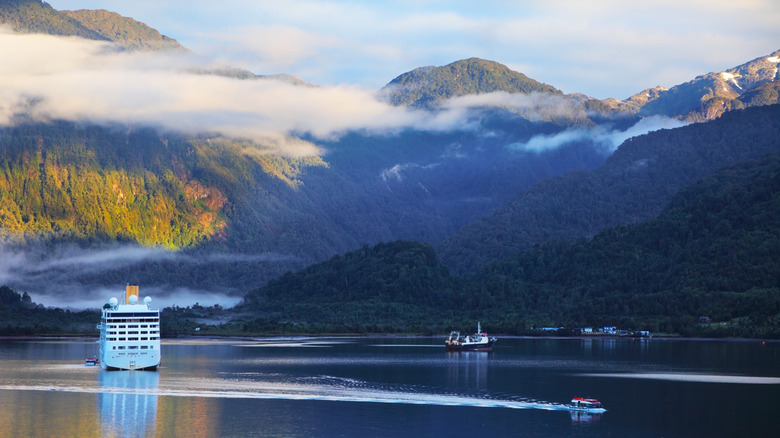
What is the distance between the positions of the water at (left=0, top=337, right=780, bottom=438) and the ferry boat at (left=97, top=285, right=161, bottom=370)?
247 cm

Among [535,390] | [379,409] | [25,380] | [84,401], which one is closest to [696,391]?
[535,390]

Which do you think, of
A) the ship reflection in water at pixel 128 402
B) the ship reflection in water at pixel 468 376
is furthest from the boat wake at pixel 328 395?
the ship reflection in water at pixel 468 376

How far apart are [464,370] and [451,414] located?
2555 inches

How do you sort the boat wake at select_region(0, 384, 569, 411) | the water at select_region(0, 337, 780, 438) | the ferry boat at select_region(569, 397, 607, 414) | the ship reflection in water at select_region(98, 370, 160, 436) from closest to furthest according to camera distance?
the water at select_region(0, 337, 780, 438) → the ship reflection in water at select_region(98, 370, 160, 436) → the ferry boat at select_region(569, 397, 607, 414) → the boat wake at select_region(0, 384, 569, 411)

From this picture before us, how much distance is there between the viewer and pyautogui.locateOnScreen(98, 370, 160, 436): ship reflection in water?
110125 millimetres

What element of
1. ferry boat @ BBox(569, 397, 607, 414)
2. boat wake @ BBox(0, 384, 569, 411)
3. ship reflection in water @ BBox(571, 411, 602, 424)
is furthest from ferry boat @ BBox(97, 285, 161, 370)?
ship reflection in water @ BBox(571, 411, 602, 424)

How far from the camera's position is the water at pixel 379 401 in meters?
110

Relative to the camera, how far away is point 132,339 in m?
165

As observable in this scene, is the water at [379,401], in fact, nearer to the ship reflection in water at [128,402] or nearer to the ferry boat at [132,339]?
the ship reflection in water at [128,402]

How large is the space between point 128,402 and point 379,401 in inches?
1277

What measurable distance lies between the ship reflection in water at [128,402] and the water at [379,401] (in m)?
0.15

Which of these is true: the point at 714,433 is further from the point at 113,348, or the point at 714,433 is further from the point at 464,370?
the point at 113,348

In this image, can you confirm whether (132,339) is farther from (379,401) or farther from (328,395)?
(379,401)

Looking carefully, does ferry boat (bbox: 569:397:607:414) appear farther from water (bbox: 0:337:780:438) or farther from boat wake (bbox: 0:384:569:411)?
water (bbox: 0:337:780:438)
